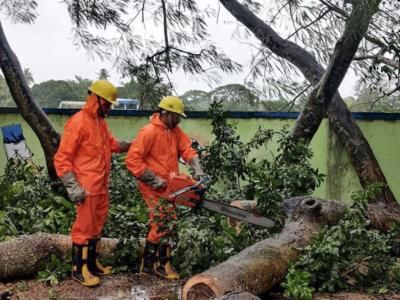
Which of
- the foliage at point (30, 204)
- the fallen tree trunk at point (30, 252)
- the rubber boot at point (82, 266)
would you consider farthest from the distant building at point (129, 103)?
the rubber boot at point (82, 266)

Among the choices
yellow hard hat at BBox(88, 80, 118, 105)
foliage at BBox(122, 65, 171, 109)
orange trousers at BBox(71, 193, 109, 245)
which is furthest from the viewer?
foliage at BBox(122, 65, 171, 109)

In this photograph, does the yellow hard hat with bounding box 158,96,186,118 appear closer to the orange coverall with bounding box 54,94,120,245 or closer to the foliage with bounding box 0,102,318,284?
the orange coverall with bounding box 54,94,120,245

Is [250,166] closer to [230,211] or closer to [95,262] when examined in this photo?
[230,211]

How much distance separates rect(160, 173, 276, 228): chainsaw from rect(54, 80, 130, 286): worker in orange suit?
0.55m

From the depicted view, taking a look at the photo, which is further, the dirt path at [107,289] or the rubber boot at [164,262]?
the rubber boot at [164,262]

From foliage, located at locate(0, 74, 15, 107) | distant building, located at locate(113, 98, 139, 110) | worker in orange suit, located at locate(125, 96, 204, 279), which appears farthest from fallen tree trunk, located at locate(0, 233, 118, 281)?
foliage, located at locate(0, 74, 15, 107)

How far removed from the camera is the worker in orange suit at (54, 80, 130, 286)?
407 cm

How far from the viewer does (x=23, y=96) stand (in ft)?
22.3

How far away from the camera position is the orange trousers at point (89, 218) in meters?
4.16

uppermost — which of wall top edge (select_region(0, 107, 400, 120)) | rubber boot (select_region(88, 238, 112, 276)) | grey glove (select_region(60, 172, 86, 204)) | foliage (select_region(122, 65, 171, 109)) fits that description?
foliage (select_region(122, 65, 171, 109))

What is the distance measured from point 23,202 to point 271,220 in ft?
10.2

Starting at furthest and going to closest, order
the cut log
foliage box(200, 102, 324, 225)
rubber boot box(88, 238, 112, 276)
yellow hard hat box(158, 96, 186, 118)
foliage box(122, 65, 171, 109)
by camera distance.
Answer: foliage box(122, 65, 171, 109), foliage box(200, 102, 324, 225), the cut log, yellow hard hat box(158, 96, 186, 118), rubber boot box(88, 238, 112, 276)

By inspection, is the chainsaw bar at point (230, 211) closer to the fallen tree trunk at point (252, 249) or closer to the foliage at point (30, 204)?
the fallen tree trunk at point (252, 249)

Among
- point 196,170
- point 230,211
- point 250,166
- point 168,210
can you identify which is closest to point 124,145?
point 196,170
